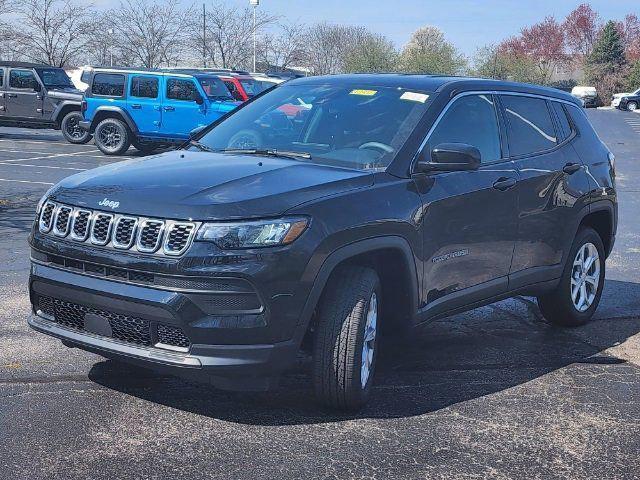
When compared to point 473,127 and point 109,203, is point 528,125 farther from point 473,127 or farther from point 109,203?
point 109,203

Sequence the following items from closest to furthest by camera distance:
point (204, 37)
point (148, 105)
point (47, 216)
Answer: point (47, 216) → point (148, 105) → point (204, 37)

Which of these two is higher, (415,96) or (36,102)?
(415,96)

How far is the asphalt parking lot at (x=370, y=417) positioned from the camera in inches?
154

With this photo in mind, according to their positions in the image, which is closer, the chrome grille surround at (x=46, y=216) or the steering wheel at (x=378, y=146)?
the chrome grille surround at (x=46, y=216)

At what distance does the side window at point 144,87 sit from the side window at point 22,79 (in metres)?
4.86

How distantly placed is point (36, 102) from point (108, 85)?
4088mm

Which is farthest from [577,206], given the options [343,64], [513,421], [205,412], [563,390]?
[343,64]

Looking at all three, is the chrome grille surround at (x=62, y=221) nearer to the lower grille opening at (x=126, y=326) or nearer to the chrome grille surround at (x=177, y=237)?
the lower grille opening at (x=126, y=326)

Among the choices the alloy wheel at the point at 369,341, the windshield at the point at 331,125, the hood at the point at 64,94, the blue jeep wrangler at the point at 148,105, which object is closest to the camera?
the alloy wheel at the point at 369,341

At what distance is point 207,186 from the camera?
4.17m

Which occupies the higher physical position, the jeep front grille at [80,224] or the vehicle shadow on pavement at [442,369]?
the jeep front grille at [80,224]

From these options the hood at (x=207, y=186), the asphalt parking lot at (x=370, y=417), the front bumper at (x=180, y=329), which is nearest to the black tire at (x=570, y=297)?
the asphalt parking lot at (x=370, y=417)

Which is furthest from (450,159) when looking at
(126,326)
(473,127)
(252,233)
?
(126,326)

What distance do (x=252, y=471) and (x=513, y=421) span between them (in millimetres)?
1489
